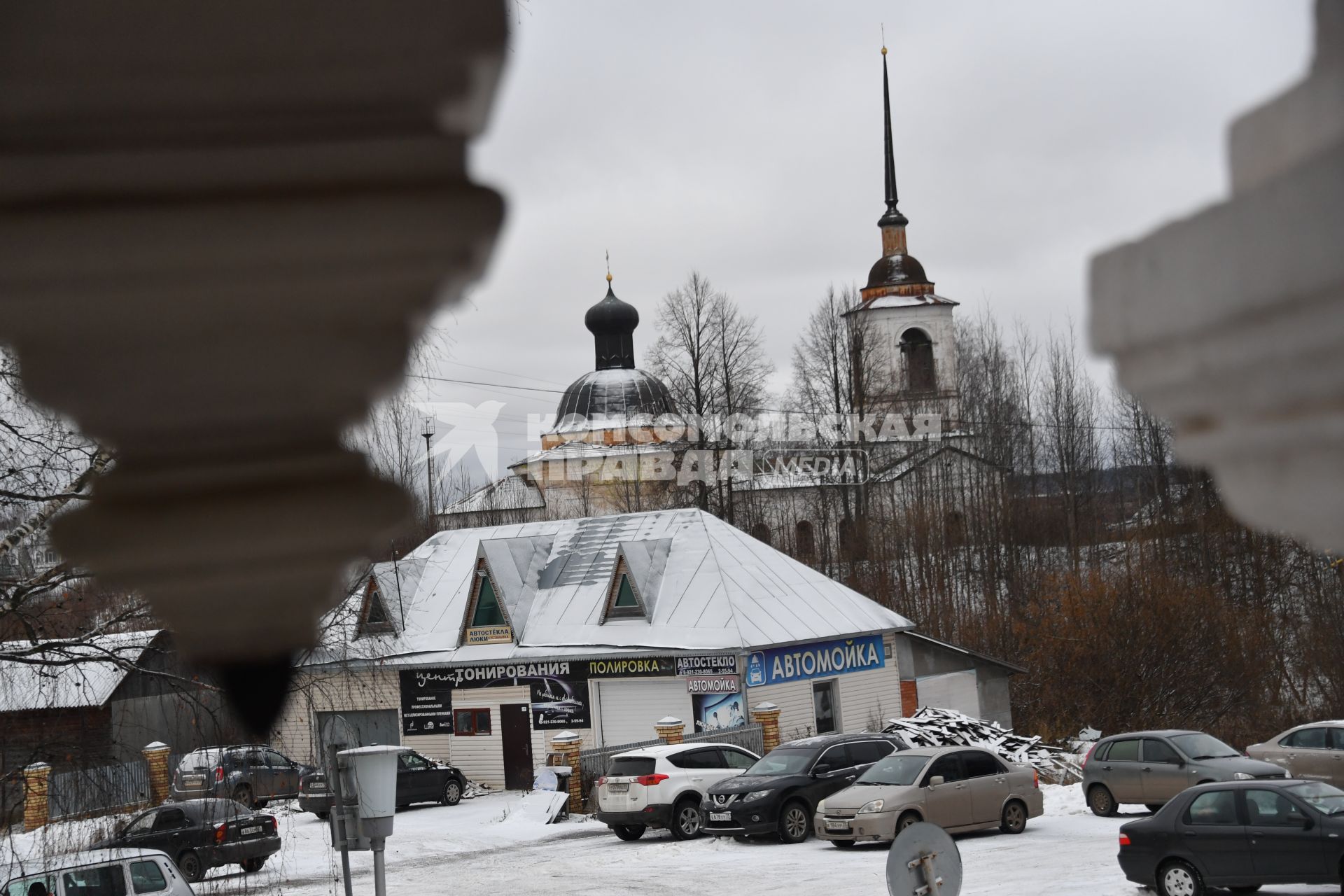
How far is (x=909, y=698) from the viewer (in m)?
27.7

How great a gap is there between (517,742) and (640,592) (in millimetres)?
3953

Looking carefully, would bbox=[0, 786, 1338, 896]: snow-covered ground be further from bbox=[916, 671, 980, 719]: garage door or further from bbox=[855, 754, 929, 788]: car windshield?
bbox=[916, 671, 980, 719]: garage door

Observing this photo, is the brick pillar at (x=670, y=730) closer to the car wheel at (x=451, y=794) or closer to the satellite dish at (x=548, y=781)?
the satellite dish at (x=548, y=781)

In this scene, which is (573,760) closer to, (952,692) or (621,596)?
(621,596)

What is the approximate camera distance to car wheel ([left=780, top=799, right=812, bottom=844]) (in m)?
18.3

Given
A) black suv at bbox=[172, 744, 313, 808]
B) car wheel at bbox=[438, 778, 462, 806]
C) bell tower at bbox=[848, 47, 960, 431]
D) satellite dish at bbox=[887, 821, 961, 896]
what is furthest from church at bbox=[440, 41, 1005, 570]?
car wheel at bbox=[438, 778, 462, 806]

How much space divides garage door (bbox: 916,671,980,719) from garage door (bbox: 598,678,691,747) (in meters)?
6.25

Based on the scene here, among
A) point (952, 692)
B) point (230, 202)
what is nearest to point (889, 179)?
point (230, 202)

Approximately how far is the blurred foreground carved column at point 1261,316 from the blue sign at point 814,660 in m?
23.9

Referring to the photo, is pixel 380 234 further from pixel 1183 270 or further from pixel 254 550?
pixel 1183 270

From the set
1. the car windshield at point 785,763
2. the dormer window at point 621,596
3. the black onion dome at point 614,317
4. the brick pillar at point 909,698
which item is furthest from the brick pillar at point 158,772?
the black onion dome at point 614,317

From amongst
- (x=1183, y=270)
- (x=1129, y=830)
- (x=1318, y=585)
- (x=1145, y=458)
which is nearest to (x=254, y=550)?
(x=1183, y=270)

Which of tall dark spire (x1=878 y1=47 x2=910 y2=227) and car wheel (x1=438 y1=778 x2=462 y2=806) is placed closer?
tall dark spire (x1=878 y1=47 x2=910 y2=227)

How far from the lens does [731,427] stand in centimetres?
2969
